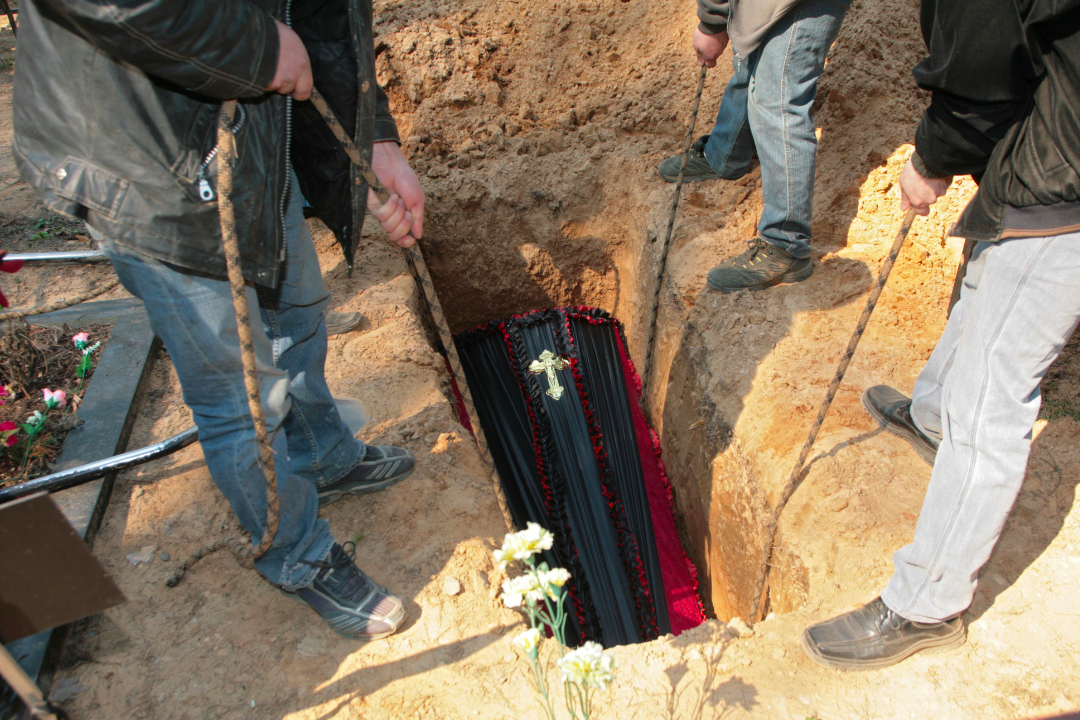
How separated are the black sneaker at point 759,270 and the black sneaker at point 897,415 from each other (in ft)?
2.06

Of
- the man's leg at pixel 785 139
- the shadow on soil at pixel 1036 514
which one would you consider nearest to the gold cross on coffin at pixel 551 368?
the man's leg at pixel 785 139

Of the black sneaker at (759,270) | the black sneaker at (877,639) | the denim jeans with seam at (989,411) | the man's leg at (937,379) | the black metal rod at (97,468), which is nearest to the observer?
the denim jeans with seam at (989,411)

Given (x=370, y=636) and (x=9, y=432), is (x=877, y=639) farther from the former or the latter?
(x=9, y=432)

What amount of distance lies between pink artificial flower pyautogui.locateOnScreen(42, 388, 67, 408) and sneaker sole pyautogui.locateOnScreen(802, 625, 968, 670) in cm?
269

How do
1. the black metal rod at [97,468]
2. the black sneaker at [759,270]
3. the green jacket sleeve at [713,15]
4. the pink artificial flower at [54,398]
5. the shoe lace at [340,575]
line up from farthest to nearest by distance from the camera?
the black sneaker at [759,270], the green jacket sleeve at [713,15], the pink artificial flower at [54,398], the black metal rod at [97,468], the shoe lace at [340,575]

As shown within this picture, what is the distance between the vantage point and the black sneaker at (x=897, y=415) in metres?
2.09

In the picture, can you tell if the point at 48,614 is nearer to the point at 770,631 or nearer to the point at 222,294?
the point at 222,294

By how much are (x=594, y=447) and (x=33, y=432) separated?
2.18 meters

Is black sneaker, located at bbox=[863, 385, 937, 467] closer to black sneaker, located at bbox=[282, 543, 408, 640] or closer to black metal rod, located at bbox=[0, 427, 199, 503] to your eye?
black sneaker, located at bbox=[282, 543, 408, 640]

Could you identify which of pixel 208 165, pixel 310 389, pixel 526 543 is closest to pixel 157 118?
pixel 208 165

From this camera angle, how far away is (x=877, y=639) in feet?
5.26

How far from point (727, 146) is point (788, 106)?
0.68m

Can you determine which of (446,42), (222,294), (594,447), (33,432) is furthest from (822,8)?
(33,432)

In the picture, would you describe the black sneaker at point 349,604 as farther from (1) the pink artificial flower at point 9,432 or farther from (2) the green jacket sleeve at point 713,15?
(2) the green jacket sleeve at point 713,15
